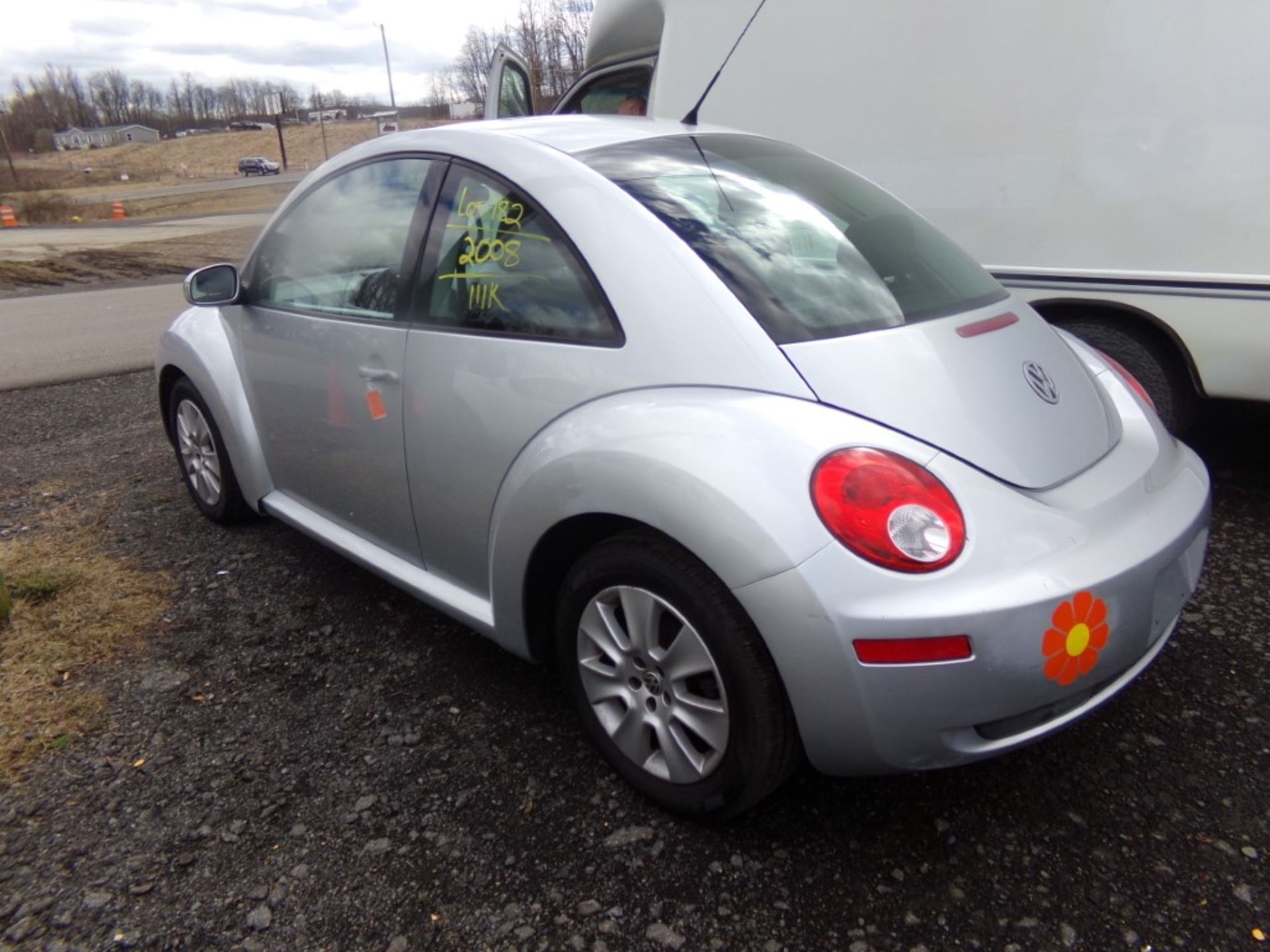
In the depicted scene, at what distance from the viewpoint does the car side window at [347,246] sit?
279 cm

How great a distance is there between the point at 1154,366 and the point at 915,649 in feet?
9.48

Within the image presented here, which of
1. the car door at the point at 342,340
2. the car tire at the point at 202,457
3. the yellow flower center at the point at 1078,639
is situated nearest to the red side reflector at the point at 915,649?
the yellow flower center at the point at 1078,639

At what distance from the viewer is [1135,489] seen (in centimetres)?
214

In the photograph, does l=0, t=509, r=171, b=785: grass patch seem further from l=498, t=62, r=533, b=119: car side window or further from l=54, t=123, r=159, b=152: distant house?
l=54, t=123, r=159, b=152: distant house

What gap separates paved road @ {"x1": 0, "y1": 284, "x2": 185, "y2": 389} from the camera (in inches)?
296

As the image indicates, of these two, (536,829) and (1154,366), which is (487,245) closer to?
(536,829)

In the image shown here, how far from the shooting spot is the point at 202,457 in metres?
3.94

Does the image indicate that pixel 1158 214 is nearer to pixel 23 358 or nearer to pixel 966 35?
pixel 966 35

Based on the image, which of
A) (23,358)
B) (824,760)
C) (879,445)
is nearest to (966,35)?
(879,445)

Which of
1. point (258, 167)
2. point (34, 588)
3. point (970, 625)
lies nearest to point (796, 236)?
point (970, 625)

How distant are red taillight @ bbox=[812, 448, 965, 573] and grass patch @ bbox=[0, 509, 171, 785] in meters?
2.24

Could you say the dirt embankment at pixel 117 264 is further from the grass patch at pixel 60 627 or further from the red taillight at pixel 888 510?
the red taillight at pixel 888 510

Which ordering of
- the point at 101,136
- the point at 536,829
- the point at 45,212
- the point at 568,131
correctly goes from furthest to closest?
the point at 101,136 → the point at 45,212 → the point at 568,131 → the point at 536,829

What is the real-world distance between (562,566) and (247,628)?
1.46 m
